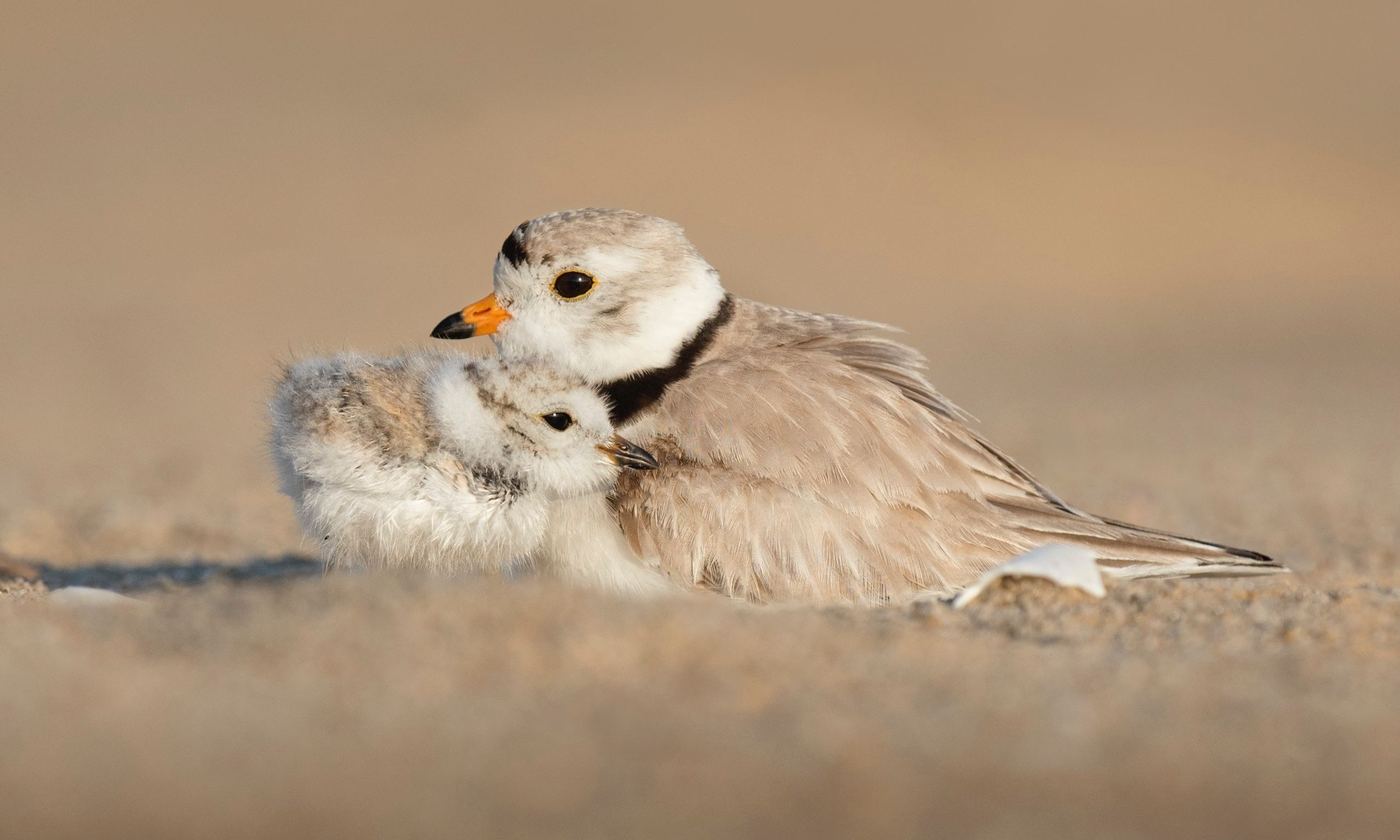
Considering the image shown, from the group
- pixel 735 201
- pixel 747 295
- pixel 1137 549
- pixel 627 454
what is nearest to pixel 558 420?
pixel 627 454

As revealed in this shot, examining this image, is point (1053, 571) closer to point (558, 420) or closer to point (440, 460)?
point (558, 420)

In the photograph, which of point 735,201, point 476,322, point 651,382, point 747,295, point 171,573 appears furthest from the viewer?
point 735,201

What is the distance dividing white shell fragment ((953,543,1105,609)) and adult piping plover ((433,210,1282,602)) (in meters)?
0.14

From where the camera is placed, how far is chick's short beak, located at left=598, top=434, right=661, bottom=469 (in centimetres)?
373

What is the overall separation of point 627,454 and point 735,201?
12565 millimetres

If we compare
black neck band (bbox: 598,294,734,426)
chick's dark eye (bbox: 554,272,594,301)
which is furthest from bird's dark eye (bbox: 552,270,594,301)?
black neck band (bbox: 598,294,734,426)

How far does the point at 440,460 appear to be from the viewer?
376cm

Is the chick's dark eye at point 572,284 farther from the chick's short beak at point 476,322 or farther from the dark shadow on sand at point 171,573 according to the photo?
the dark shadow on sand at point 171,573

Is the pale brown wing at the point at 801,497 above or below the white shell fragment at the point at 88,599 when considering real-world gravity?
above

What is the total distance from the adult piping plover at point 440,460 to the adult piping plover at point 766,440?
0.15m

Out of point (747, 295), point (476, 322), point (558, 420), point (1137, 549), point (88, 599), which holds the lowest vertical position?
point (747, 295)

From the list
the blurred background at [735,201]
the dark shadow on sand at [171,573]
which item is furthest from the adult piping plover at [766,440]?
the blurred background at [735,201]

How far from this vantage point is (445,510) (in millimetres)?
3701

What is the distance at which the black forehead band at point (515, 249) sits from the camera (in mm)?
4219
